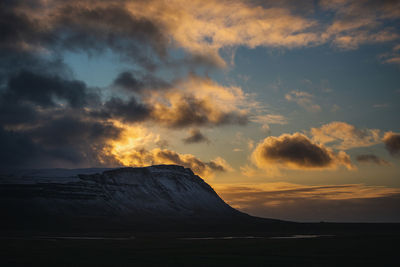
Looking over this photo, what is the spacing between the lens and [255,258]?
59406 mm

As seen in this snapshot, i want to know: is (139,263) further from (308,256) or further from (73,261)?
(308,256)

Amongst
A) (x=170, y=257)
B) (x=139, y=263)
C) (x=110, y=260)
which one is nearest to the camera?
(x=139, y=263)

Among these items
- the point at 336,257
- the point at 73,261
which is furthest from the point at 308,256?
the point at 73,261

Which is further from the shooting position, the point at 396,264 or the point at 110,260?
the point at 110,260

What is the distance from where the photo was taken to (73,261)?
56.1 metres

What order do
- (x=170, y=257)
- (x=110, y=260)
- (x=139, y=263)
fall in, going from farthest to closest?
(x=170, y=257) → (x=110, y=260) → (x=139, y=263)

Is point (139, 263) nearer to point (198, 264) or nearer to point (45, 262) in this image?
point (198, 264)

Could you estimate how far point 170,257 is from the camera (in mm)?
61219

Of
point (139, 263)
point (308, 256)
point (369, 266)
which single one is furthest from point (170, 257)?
point (369, 266)

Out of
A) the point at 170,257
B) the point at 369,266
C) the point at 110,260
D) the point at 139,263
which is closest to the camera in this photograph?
the point at 369,266

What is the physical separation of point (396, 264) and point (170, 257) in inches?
1207

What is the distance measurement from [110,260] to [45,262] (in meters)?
8.51

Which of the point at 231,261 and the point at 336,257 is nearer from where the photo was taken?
the point at 231,261

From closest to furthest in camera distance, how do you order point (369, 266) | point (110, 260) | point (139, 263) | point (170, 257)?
point (369, 266), point (139, 263), point (110, 260), point (170, 257)
